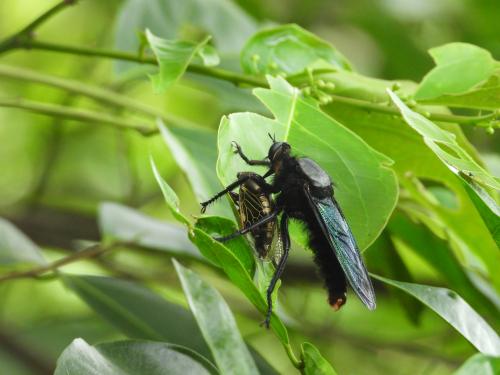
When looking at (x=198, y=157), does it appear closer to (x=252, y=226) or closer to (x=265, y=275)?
(x=252, y=226)

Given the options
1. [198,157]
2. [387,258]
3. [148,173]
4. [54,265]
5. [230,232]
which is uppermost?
[230,232]

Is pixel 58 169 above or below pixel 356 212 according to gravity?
below

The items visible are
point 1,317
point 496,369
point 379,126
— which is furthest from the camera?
point 1,317

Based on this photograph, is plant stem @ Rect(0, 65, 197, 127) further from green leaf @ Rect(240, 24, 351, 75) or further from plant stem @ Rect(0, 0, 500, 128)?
green leaf @ Rect(240, 24, 351, 75)

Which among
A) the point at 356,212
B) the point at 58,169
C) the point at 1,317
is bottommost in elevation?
the point at 1,317

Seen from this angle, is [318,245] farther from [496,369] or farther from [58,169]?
[58,169]

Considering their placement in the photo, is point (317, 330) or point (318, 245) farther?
point (317, 330)

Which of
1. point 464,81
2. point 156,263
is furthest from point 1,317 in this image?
point 464,81

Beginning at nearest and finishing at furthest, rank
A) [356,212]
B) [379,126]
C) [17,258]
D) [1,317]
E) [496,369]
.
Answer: [496,369] → [356,212] → [379,126] → [17,258] → [1,317]

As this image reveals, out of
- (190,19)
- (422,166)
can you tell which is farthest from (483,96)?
(190,19)
